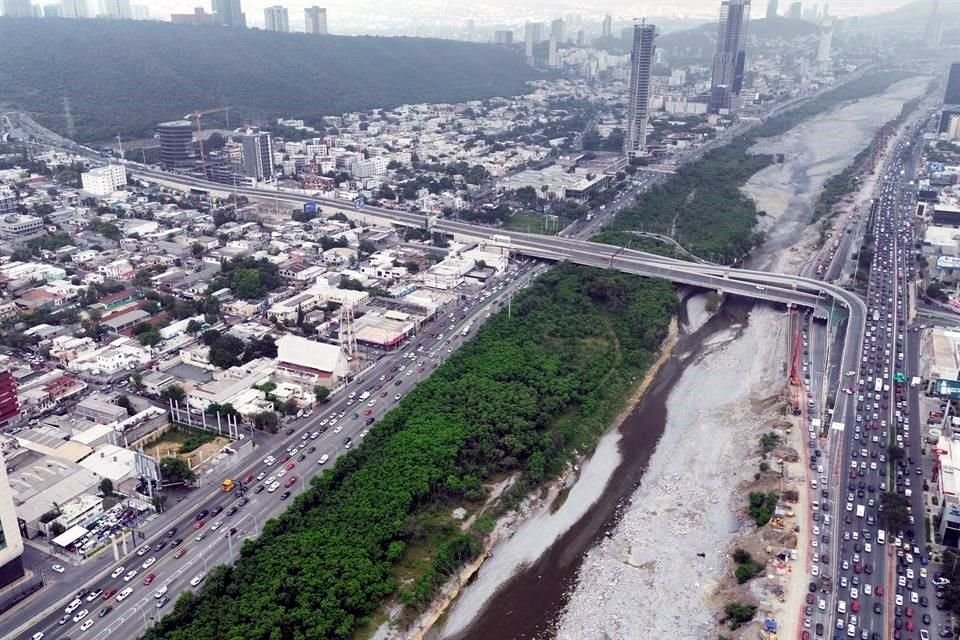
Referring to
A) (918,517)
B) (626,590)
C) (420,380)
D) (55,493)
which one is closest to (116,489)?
(55,493)

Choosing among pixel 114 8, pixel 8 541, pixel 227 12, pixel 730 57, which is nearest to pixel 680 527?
pixel 8 541

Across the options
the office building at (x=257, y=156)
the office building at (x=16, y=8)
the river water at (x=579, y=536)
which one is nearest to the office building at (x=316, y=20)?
the office building at (x=16, y=8)

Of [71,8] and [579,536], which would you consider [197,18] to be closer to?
[71,8]

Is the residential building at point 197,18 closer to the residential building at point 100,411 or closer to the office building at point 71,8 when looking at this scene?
the office building at point 71,8

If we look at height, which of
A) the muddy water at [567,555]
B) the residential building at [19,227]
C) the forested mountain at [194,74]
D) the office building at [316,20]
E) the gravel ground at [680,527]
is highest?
the office building at [316,20]

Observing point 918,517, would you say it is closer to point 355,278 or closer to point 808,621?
point 808,621

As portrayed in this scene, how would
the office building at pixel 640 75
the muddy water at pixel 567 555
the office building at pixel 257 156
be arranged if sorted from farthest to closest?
1. the office building at pixel 640 75
2. the office building at pixel 257 156
3. the muddy water at pixel 567 555
